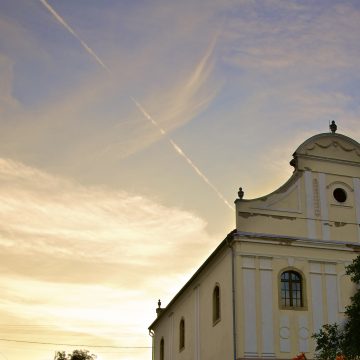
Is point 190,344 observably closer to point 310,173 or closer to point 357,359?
point 310,173

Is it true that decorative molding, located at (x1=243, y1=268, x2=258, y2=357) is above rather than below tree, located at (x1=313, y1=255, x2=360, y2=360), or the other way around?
above

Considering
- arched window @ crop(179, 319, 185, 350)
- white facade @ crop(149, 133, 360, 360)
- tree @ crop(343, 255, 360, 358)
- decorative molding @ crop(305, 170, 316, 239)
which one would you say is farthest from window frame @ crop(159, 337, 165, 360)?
tree @ crop(343, 255, 360, 358)

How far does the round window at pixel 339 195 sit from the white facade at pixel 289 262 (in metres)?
0.04

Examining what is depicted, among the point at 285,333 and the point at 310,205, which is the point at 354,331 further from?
the point at 310,205

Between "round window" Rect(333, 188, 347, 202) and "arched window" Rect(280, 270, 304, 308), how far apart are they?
12.8ft

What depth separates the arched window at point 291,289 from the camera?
24062 millimetres

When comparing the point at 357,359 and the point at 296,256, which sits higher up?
the point at 296,256

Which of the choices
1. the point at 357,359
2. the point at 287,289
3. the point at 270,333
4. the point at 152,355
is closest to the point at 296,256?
the point at 287,289

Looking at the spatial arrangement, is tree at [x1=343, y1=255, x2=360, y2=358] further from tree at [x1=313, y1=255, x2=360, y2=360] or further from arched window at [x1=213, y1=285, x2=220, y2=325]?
arched window at [x1=213, y1=285, x2=220, y2=325]

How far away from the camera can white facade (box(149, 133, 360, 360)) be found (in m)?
23.3

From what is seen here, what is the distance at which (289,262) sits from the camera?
24.6 metres

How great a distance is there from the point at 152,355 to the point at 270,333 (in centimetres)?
1914

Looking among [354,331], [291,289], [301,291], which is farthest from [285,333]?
[354,331]

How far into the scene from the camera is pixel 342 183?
1046 inches
